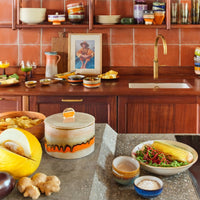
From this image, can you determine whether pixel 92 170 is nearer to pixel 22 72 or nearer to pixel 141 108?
pixel 141 108

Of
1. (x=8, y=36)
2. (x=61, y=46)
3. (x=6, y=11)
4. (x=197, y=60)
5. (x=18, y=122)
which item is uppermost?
(x=6, y=11)

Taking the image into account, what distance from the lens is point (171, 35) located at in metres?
Answer: 3.39

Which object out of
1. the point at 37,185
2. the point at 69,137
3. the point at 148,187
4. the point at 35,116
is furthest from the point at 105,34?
the point at 37,185

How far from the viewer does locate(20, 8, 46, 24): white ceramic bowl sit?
10.4 feet

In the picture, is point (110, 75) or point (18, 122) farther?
point (110, 75)

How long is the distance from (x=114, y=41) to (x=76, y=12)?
0.51 meters

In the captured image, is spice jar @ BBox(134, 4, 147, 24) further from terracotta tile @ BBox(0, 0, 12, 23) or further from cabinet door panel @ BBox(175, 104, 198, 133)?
terracotta tile @ BBox(0, 0, 12, 23)

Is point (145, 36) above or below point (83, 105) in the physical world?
above

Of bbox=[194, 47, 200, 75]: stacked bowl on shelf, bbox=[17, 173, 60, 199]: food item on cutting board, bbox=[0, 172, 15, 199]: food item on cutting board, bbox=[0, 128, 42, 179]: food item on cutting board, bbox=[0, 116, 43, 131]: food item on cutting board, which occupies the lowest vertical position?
bbox=[17, 173, 60, 199]: food item on cutting board

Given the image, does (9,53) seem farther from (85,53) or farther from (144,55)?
(144,55)

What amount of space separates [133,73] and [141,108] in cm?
73

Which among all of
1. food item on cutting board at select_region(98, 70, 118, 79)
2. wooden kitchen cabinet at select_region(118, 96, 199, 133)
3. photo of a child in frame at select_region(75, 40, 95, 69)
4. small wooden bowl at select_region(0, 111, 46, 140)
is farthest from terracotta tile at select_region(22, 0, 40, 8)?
small wooden bowl at select_region(0, 111, 46, 140)

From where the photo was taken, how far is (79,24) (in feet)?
10.4

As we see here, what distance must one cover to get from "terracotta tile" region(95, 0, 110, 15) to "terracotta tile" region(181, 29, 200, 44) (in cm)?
80
